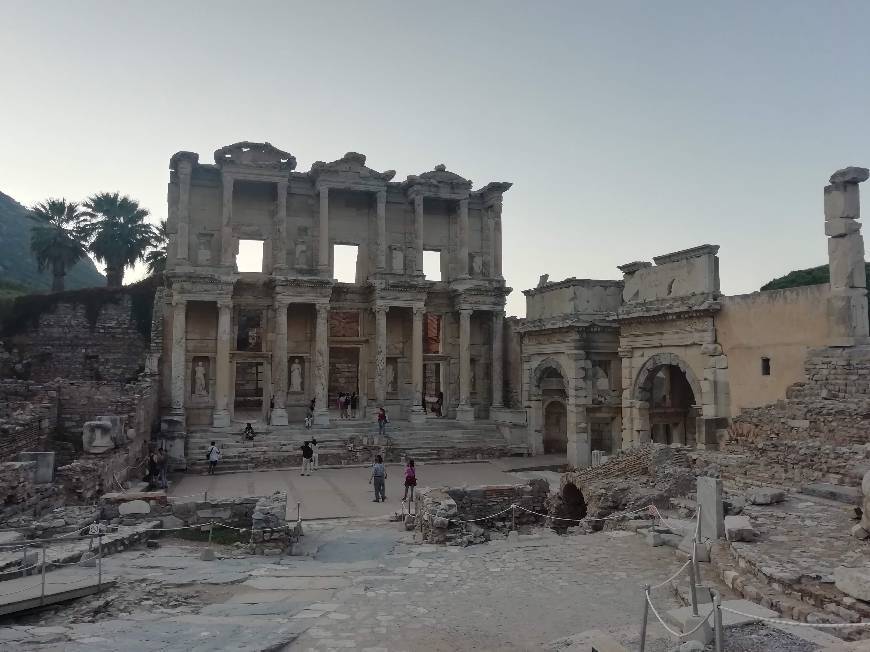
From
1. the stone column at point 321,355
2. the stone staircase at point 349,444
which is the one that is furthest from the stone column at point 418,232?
the stone staircase at point 349,444

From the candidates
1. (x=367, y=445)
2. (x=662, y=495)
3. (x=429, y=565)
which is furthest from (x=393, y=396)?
(x=429, y=565)

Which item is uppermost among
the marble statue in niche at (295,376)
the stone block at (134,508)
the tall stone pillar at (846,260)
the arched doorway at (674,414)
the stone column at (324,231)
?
the stone column at (324,231)

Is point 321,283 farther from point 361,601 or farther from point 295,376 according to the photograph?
point 361,601

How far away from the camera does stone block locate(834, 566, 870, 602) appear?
20.7 feet

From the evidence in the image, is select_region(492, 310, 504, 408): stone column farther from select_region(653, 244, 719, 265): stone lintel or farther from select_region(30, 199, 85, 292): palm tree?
select_region(30, 199, 85, 292): palm tree

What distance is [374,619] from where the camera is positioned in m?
7.54

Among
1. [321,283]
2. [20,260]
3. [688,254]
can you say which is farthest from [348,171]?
[20,260]

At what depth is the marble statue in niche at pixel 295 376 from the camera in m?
30.9

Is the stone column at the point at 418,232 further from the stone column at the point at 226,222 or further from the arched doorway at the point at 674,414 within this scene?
the arched doorway at the point at 674,414

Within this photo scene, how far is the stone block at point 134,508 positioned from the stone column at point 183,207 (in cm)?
1801

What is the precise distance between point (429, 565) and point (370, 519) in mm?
4933

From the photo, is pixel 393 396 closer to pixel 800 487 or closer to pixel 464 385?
pixel 464 385

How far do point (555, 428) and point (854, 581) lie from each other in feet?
76.4

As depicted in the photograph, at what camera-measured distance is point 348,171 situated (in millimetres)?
31031
